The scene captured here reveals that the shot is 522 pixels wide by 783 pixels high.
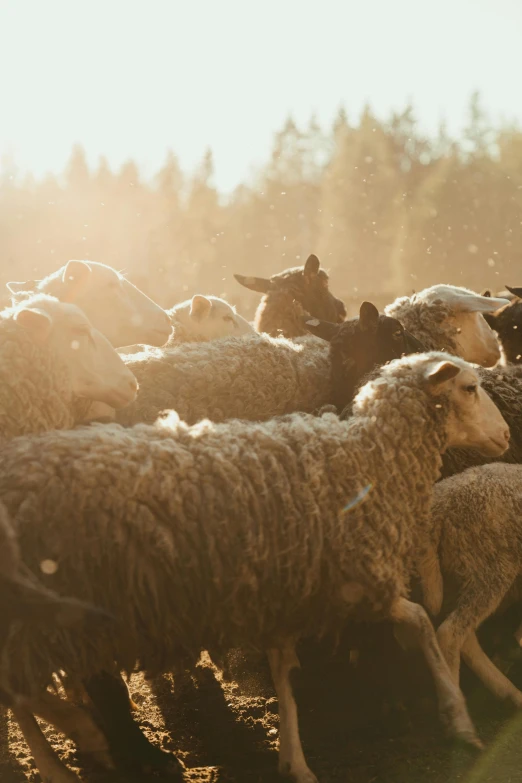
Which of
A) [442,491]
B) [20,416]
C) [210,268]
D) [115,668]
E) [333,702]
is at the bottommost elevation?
[333,702]

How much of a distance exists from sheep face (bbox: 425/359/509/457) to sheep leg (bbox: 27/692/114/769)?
197cm

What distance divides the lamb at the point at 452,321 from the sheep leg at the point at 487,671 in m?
2.34

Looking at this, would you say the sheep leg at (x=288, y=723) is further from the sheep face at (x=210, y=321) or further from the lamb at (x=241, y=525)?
the sheep face at (x=210, y=321)

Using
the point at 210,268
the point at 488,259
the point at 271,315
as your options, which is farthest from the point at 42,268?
the point at 271,315

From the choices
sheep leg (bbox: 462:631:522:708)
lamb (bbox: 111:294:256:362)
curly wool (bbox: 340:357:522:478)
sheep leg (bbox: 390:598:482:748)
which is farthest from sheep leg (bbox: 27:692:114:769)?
lamb (bbox: 111:294:256:362)

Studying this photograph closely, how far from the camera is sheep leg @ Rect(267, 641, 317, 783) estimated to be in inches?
127

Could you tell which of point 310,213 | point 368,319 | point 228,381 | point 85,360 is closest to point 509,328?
point 368,319

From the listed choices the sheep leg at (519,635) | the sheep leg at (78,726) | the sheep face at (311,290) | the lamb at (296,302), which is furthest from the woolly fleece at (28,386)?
the sheep face at (311,290)

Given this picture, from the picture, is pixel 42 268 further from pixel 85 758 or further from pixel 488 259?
pixel 85 758

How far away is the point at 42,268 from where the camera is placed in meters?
54.0

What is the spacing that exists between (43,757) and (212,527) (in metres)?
1.08

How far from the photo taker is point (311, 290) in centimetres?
711

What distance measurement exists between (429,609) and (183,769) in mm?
1434

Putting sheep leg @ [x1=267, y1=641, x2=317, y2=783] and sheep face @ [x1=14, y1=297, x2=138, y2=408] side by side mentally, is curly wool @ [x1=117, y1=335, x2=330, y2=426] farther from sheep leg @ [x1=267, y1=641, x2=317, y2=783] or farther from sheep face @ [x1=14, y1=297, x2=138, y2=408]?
sheep leg @ [x1=267, y1=641, x2=317, y2=783]
